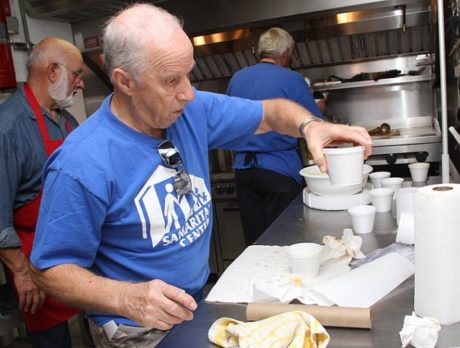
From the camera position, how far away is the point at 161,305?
0.91m

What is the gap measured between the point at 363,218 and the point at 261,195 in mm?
1438

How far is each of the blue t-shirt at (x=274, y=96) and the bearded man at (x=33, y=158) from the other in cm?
106

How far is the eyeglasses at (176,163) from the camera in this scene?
1.31 metres

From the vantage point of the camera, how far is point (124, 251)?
1.29m

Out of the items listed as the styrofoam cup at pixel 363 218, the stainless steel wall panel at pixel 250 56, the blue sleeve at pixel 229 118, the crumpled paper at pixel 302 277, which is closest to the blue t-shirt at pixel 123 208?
the blue sleeve at pixel 229 118

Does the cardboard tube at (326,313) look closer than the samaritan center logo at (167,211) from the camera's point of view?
Yes

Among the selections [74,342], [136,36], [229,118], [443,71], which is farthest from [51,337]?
[443,71]

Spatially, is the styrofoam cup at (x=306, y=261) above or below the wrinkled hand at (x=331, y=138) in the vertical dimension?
below

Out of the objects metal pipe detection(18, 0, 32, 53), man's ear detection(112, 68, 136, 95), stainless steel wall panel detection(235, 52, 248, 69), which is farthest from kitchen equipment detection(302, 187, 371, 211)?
metal pipe detection(18, 0, 32, 53)

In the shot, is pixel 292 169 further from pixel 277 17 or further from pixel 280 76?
pixel 277 17

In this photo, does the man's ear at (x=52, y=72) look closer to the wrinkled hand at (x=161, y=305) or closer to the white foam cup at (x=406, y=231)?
the wrinkled hand at (x=161, y=305)

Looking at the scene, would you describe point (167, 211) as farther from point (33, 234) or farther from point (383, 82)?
point (383, 82)

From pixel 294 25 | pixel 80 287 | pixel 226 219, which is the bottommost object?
pixel 226 219

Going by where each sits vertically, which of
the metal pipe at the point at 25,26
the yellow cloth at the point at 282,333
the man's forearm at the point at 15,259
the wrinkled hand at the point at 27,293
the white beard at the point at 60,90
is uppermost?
the metal pipe at the point at 25,26
